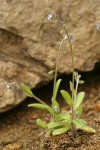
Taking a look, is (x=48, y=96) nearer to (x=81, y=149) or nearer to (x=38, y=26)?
(x=38, y=26)

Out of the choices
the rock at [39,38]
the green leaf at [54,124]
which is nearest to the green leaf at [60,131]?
the green leaf at [54,124]

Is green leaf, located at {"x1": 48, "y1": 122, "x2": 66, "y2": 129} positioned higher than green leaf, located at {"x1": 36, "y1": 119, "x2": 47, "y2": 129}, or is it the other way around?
→ green leaf, located at {"x1": 36, "y1": 119, "x2": 47, "y2": 129}

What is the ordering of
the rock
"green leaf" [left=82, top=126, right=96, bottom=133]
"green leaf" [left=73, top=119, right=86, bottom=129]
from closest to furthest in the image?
"green leaf" [left=73, top=119, right=86, bottom=129]
"green leaf" [left=82, top=126, right=96, bottom=133]
the rock

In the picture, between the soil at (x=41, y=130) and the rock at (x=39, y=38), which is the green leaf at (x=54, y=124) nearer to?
the soil at (x=41, y=130)

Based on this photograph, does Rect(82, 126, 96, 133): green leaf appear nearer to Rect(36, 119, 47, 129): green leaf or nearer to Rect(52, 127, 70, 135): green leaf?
Rect(52, 127, 70, 135): green leaf

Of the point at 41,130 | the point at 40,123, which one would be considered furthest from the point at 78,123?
the point at 41,130

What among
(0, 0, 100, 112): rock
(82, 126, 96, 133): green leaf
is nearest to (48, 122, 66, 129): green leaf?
(82, 126, 96, 133): green leaf
